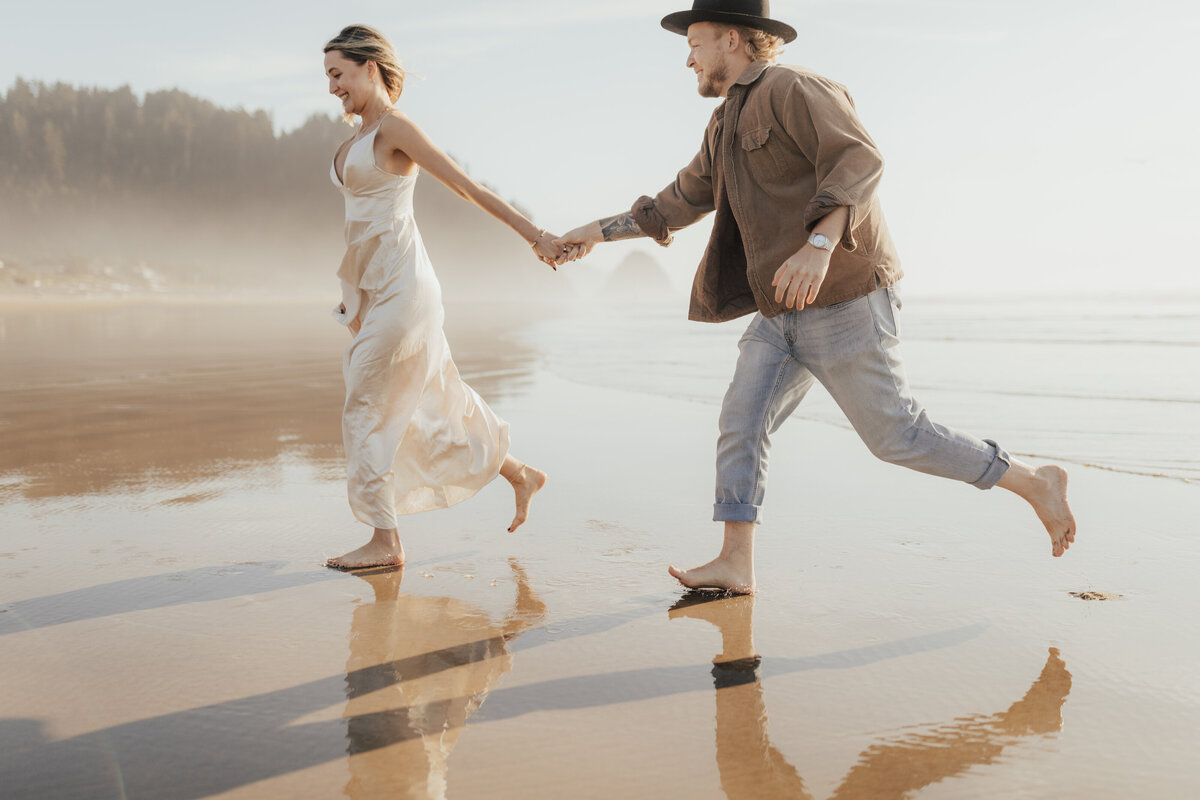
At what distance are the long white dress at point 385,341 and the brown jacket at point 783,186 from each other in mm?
1081

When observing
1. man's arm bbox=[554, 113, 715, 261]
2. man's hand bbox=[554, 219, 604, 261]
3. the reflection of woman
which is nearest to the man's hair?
man's arm bbox=[554, 113, 715, 261]

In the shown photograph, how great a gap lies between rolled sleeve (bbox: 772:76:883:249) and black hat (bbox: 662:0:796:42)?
0.30 metres

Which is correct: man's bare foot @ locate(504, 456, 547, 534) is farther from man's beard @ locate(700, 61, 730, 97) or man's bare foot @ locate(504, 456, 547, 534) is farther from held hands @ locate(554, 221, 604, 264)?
man's beard @ locate(700, 61, 730, 97)

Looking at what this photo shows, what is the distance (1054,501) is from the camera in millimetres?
3092

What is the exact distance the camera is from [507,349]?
14.5 m

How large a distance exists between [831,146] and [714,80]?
0.60 meters

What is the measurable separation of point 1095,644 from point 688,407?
5259 mm

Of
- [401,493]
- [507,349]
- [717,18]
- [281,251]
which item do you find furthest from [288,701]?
[281,251]

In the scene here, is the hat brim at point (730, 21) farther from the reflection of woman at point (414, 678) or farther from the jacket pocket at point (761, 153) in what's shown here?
the reflection of woman at point (414, 678)

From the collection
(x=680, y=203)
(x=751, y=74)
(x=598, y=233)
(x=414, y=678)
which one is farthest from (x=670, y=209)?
(x=414, y=678)

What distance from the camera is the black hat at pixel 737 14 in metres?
2.99

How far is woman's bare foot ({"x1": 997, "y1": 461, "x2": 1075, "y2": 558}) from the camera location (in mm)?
3072

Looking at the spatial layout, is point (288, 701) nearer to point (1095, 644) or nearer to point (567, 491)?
point (1095, 644)

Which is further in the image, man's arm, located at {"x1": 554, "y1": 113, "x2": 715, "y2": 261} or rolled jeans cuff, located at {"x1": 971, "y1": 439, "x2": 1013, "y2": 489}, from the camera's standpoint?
man's arm, located at {"x1": 554, "y1": 113, "x2": 715, "y2": 261}
